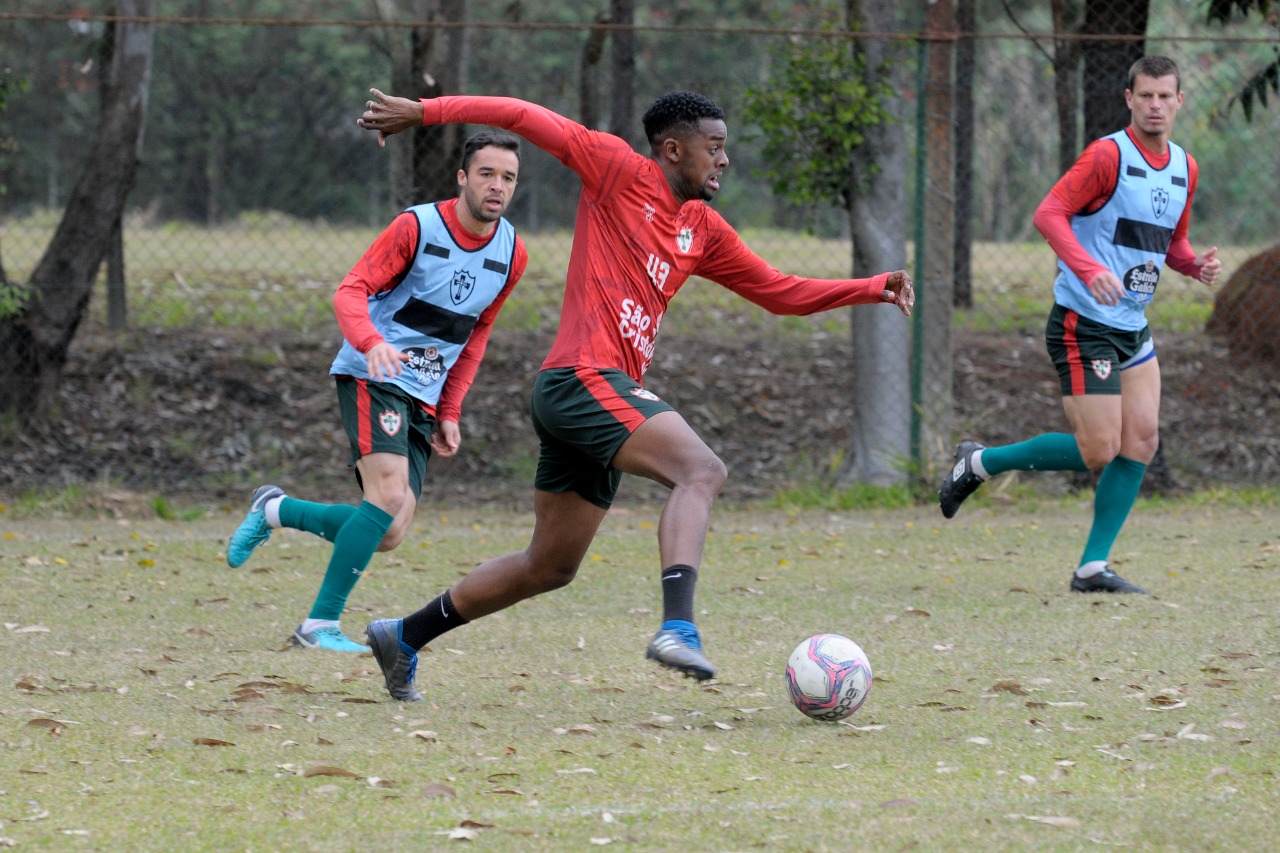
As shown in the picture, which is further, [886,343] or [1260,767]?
[886,343]

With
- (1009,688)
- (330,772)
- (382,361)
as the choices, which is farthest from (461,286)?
(1009,688)

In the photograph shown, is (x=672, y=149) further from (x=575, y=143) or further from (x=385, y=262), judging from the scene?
(x=385, y=262)

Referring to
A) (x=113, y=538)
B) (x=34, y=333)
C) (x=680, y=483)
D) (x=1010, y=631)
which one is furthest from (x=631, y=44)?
(x=680, y=483)

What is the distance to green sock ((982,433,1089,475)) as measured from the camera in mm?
→ 6883

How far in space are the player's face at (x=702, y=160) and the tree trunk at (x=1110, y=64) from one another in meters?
7.03

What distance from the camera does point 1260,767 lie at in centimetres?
392

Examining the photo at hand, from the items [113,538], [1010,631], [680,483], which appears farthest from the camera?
[113,538]

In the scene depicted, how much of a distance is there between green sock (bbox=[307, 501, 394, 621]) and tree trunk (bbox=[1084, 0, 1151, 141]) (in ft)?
23.7

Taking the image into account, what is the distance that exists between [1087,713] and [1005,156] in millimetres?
19696

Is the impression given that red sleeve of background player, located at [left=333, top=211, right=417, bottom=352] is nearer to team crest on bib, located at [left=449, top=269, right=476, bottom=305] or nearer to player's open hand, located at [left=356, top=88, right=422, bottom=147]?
team crest on bib, located at [left=449, top=269, right=476, bottom=305]

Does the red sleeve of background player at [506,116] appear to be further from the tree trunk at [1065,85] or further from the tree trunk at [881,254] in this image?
the tree trunk at [1065,85]

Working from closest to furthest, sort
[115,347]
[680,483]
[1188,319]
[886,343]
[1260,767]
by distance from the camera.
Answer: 1. [1260,767]
2. [680,483]
3. [886,343]
4. [115,347]
5. [1188,319]

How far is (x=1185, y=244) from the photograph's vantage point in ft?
22.6

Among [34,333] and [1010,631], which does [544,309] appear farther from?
[1010,631]
